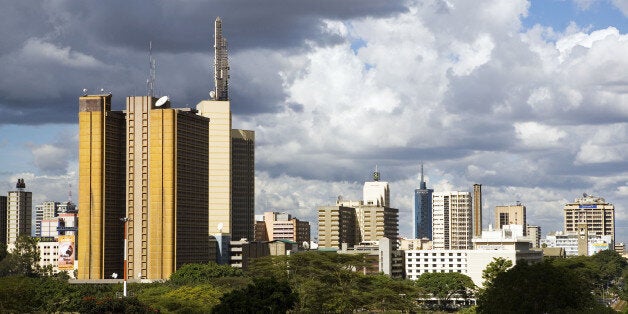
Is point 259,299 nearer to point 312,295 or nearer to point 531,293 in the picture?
point 531,293

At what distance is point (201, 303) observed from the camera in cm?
16488

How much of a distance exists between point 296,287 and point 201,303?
73.4 feet

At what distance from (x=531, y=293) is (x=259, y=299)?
32.5 m

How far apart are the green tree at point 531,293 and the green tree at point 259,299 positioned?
24864 mm

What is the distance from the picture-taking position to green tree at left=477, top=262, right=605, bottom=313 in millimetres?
129625

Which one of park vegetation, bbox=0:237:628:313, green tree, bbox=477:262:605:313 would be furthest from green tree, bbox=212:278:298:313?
green tree, bbox=477:262:605:313

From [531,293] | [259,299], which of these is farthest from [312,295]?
[531,293]

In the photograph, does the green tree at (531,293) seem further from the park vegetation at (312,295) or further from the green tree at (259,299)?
the green tree at (259,299)

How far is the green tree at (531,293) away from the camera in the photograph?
425 ft

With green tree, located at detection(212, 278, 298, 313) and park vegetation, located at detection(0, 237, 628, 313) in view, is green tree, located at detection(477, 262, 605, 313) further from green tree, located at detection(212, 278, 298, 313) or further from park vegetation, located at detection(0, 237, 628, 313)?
green tree, located at detection(212, 278, 298, 313)

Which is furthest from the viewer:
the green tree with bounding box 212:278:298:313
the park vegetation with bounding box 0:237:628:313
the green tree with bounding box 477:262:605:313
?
the green tree with bounding box 477:262:605:313

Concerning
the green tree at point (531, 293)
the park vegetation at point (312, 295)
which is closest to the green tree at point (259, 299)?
the park vegetation at point (312, 295)

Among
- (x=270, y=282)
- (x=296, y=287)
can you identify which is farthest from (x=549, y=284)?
(x=296, y=287)

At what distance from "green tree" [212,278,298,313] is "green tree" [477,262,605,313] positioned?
81.6 feet
